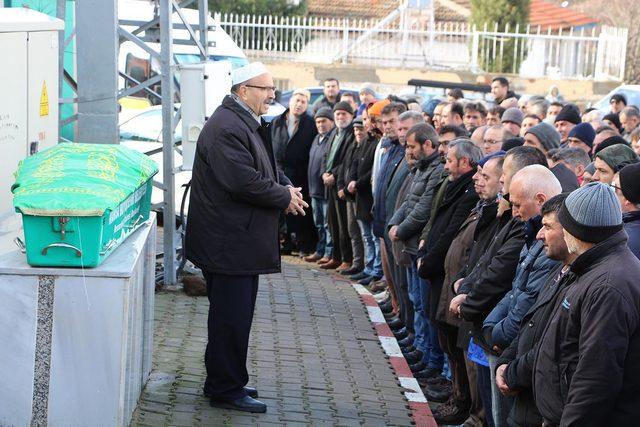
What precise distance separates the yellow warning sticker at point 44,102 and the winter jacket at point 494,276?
10.8 ft

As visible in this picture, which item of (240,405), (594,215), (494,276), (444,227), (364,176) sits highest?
(594,215)

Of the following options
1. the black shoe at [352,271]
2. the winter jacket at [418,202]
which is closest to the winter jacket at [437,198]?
the winter jacket at [418,202]

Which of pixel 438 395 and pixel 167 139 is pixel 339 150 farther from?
pixel 438 395

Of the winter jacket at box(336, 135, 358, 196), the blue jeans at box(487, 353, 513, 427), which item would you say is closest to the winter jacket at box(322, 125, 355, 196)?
the winter jacket at box(336, 135, 358, 196)

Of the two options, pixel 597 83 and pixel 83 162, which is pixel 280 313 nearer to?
pixel 83 162

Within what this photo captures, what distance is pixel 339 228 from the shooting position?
1384cm

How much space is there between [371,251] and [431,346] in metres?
3.69

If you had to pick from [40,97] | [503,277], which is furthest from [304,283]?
[503,277]

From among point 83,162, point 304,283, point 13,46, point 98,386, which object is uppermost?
point 13,46

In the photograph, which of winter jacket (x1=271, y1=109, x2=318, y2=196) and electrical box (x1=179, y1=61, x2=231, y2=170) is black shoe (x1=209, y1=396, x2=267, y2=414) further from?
winter jacket (x1=271, y1=109, x2=318, y2=196)

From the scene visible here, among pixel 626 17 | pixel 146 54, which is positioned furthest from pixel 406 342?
pixel 626 17

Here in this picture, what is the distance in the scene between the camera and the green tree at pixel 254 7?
34.3 metres

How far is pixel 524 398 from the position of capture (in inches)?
223

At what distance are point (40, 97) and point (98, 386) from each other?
2786 millimetres
